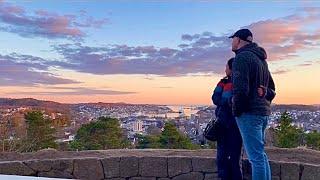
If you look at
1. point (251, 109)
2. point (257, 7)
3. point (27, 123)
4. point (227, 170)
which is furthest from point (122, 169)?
point (257, 7)

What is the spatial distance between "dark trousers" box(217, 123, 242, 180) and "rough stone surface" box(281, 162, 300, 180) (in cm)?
→ 46

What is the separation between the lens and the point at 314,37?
7.96 m

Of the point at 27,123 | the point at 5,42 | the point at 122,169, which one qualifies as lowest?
the point at 122,169

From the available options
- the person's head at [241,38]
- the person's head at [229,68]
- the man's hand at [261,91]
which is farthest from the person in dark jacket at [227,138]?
the man's hand at [261,91]

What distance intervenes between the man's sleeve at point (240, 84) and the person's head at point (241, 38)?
0.17 m

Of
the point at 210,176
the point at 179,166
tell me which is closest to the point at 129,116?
the point at 179,166

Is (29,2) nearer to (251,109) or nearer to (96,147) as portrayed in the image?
(96,147)

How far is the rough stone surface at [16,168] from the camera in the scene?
445cm

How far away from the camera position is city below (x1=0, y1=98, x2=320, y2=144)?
6.28 metres

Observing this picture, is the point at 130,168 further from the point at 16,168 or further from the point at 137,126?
the point at 137,126

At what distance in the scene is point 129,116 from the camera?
659 cm

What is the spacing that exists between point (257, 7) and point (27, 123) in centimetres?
337

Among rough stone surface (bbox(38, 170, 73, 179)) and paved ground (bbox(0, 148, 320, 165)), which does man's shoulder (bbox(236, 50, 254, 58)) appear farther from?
rough stone surface (bbox(38, 170, 73, 179))

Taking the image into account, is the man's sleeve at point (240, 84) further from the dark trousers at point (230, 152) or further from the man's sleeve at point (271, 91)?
the dark trousers at point (230, 152)
